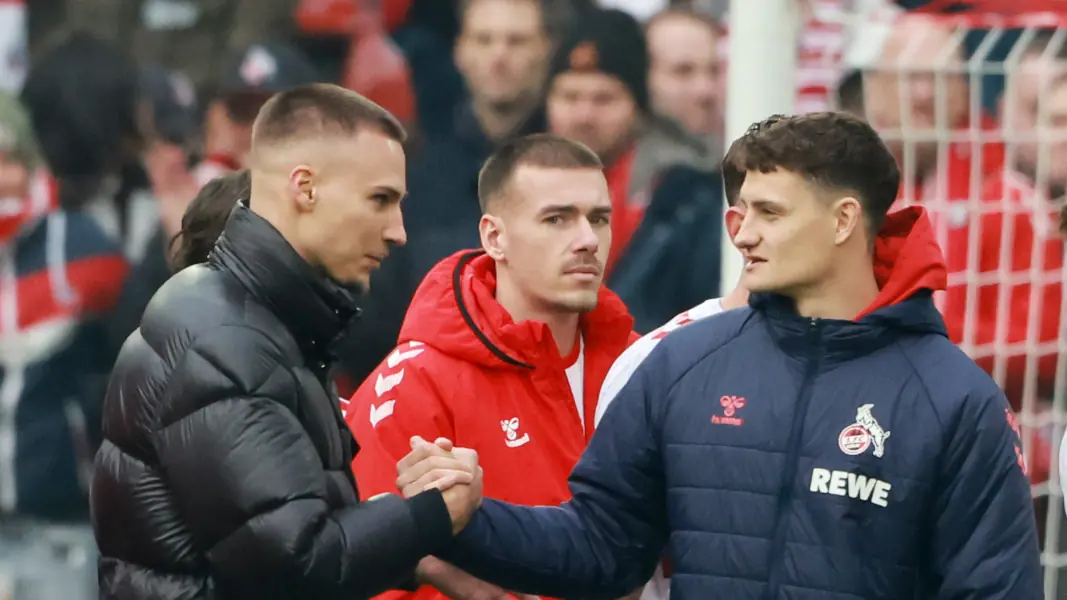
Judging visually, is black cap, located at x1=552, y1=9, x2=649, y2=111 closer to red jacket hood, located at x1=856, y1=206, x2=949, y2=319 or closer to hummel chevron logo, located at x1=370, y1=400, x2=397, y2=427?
hummel chevron logo, located at x1=370, y1=400, x2=397, y2=427

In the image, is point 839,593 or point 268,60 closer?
point 839,593

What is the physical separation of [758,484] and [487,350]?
1030 millimetres

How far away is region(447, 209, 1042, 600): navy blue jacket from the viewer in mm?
3035

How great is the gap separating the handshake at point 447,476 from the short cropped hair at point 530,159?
3.97ft

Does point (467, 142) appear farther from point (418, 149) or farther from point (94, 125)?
point (94, 125)

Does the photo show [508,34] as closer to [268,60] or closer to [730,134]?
[268,60]

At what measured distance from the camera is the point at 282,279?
3.00 m

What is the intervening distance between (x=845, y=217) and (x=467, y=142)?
3660mm

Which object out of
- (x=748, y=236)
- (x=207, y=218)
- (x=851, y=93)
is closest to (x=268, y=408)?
(x=748, y=236)

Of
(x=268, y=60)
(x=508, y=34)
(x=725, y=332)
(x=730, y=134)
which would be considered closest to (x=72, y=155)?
(x=268, y=60)

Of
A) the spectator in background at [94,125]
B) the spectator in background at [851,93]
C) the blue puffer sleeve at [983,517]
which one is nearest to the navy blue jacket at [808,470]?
the blue puffer sleeve at [983,517]

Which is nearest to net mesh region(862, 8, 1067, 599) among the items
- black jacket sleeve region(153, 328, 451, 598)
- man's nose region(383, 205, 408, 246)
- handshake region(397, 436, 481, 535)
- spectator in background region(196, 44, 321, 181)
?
spectator in background region(196, 44, 321, 181)

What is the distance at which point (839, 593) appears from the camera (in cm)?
304

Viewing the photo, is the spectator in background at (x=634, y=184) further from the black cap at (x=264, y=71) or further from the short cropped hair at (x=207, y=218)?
the short cropped hair at (x=207, y=218)
